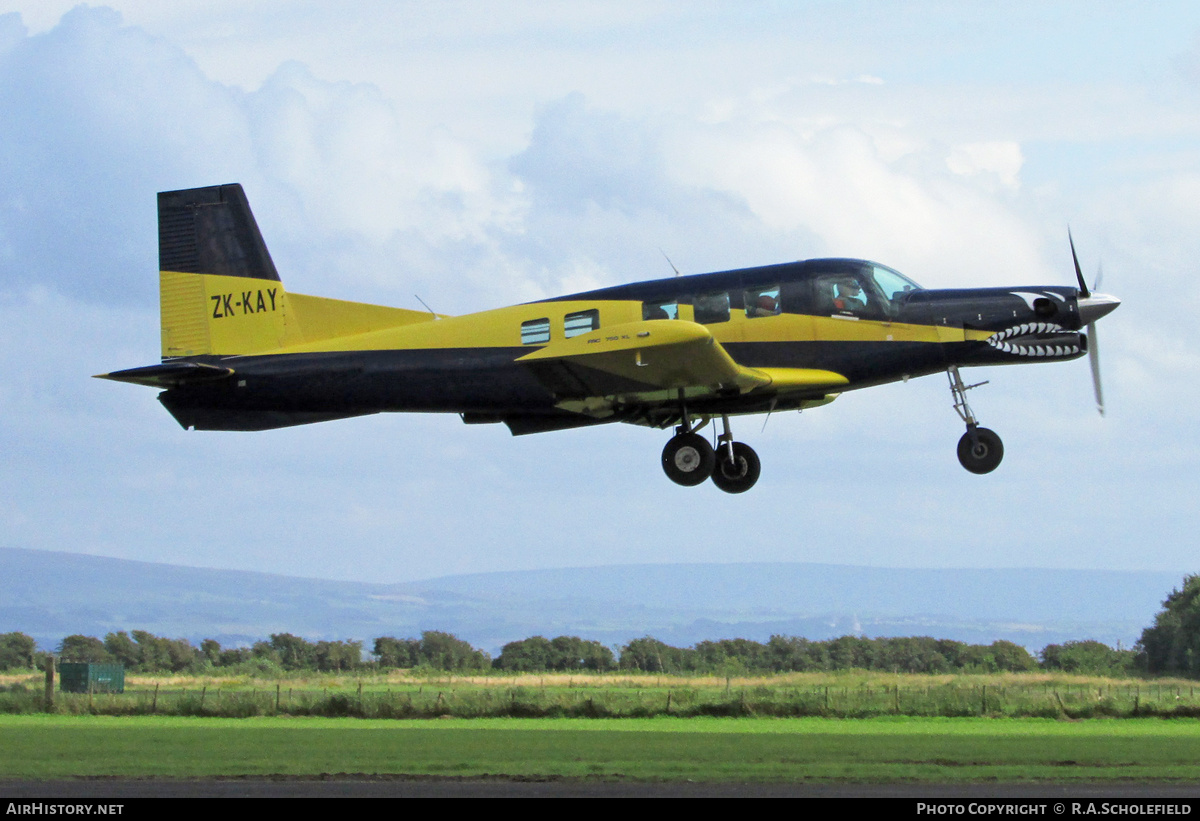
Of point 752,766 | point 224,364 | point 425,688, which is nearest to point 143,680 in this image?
point 425,688

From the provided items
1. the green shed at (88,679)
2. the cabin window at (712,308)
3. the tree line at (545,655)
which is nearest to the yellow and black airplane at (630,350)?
the cabin window at (712,308)

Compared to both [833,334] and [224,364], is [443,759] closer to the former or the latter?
[224,364]

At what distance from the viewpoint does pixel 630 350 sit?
72.8ft

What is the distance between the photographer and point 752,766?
3544 cm

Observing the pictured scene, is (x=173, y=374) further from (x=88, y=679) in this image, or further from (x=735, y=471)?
(x=88, y=679)

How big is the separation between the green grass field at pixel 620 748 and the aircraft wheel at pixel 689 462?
10909mm

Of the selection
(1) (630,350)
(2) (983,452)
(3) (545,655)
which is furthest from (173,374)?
(3) (545,655)

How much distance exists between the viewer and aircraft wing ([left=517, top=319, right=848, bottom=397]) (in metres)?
21.8

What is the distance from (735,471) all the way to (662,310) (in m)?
3.62

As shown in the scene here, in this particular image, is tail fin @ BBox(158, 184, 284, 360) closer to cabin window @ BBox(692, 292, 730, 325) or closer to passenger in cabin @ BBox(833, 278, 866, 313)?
cabin window @ BBox(692, 292, 730, 325)

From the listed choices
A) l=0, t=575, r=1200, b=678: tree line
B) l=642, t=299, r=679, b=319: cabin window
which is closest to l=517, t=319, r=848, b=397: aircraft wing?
l=642, t=299, r=679, b=319: cabin window

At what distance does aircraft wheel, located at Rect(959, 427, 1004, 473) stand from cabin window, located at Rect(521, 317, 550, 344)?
7.38 m

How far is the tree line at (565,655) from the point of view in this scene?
336 feet

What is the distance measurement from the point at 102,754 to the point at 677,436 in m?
22.4
